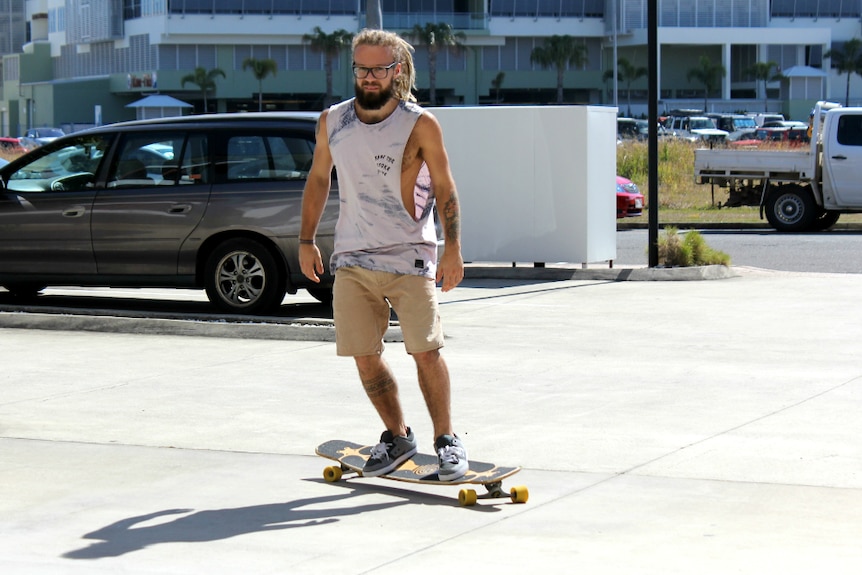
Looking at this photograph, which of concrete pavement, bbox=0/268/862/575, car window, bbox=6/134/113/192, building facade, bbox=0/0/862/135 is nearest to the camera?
concrete pavement, bbox=0/268/862/575

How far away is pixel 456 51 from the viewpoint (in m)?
88.5

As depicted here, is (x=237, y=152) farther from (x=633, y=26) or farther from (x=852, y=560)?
(x=633, y=26)

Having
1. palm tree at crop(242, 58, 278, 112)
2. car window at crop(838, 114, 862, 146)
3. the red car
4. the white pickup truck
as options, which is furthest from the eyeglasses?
palm tree at crop(242, 58, 278, 112)

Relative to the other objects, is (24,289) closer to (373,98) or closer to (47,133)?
(373,98)

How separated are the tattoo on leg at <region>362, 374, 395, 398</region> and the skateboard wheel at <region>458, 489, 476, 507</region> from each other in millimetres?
640

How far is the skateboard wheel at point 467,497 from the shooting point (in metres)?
5.76

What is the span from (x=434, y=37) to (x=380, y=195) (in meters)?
81.6

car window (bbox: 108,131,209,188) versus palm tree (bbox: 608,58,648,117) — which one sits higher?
palm tree (bbox: 608,58,648,117)

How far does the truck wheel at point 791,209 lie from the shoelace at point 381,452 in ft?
A: 59.7

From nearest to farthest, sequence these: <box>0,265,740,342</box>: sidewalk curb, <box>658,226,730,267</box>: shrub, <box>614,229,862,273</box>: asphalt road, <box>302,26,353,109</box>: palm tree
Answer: <box>0,265,740,342</box>: sidewalk curb < <box>658,226,730,267</box>: shrub < <box>614,229,862,273</box>: asphalt road < <box>302,26,353,109</box>: palm tree

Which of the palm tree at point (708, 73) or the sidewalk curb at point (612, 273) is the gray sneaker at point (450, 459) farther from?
the palm tree at point (708, 73)

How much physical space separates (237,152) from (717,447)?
6165mm

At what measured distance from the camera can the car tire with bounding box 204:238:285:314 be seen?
1171 centimetres

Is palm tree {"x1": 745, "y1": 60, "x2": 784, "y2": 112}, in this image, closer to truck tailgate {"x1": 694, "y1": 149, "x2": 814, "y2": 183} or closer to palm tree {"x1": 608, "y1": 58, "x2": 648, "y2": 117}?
palm tree {"x1": 608, "y1": 58, "x2": 648, "y2": 117}
